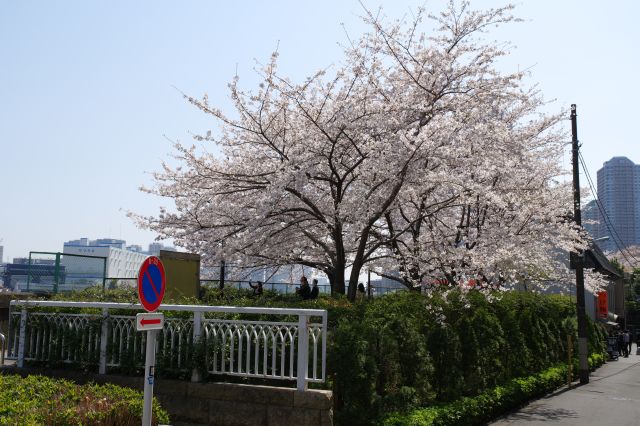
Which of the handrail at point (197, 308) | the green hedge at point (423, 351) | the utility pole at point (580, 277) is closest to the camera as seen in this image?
the handrail at point (197, 308)

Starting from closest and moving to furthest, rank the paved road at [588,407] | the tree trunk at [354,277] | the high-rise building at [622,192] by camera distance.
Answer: the paved road at [588,407], the tree trunk at [354,277], the high-rise building at [622,192]

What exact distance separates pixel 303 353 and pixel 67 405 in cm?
297

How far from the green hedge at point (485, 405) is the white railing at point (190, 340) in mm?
1663

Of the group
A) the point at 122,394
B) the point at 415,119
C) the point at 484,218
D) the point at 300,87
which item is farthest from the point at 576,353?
the point at 122,394

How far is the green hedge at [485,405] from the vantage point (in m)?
9.00

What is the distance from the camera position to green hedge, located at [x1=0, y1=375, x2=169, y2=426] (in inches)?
237

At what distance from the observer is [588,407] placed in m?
13.9

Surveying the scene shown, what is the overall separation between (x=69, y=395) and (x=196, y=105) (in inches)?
354

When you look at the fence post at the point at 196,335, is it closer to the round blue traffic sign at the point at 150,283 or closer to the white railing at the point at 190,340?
the white railing at the point at 190,340

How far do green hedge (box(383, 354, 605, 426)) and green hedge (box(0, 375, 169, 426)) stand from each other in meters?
3.57

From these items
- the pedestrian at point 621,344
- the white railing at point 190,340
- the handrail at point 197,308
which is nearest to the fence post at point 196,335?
the white railing at point 190,340

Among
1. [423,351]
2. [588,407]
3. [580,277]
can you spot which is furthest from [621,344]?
[423,351]

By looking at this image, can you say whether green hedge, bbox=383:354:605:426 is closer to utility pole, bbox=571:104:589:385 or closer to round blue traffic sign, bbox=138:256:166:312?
utility pole, bbox=571:104:589:385

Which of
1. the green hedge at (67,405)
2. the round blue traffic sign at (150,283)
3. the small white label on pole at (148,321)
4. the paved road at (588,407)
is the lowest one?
the paved road at (588,407)
